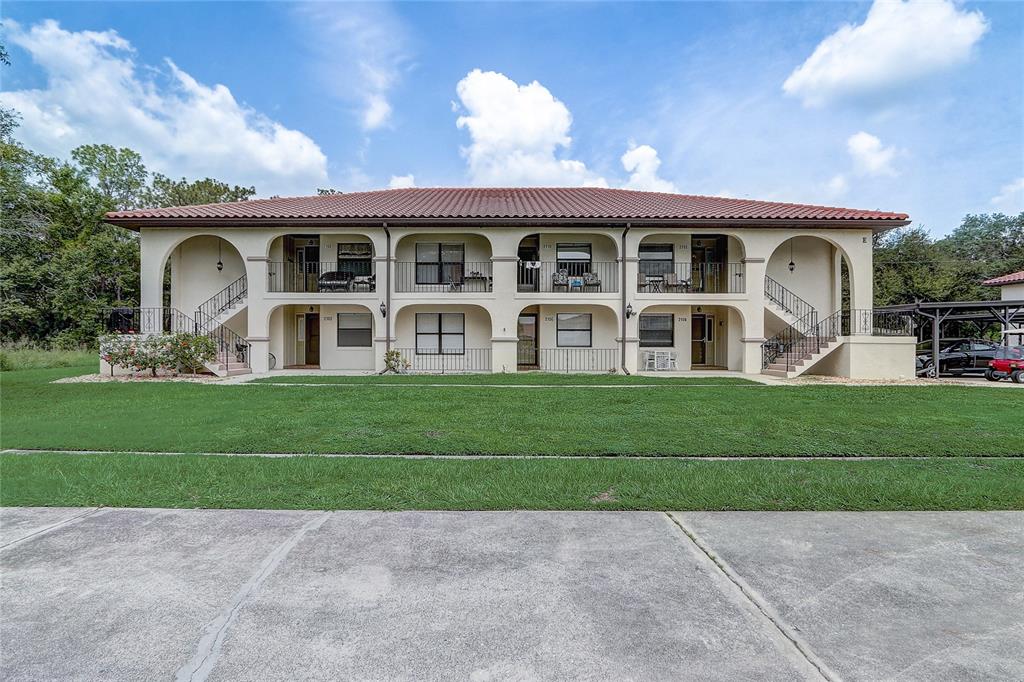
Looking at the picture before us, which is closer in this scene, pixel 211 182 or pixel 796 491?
pixel 796 491

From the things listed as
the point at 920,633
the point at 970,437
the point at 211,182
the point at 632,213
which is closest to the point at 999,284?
the point at 632,213

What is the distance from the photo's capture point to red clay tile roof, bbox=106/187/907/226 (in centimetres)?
1630

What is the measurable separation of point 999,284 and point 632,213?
91.4 ft

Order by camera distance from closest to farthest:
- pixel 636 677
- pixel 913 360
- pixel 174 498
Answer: pixel 636 677
pixel 174 498
pixel 913 360

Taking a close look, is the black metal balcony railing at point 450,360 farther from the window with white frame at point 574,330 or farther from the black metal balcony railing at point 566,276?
the black metal balcony railing at point 566,276

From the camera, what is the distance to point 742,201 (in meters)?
20.7

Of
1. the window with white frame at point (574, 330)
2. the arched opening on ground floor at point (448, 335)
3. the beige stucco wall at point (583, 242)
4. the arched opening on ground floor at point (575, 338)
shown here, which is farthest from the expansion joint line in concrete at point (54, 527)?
the beige stucco wall at point (583, 242)

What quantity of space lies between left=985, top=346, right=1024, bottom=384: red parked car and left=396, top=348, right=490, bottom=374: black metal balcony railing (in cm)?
1730

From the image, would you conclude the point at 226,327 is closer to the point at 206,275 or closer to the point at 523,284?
the point at 206,275

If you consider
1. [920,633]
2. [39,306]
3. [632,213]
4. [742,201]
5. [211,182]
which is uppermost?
[211,182]

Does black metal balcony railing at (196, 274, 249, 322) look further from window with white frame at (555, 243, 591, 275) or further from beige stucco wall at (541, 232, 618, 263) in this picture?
window with white frame at (555, 243, 591, 275)

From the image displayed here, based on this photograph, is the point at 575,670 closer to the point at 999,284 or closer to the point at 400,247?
the point at 400,247

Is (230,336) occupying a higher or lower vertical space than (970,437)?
higher

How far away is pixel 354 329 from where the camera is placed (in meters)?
18.4
